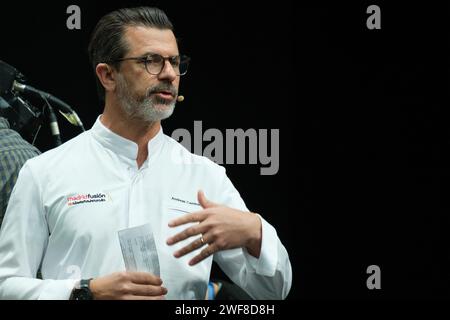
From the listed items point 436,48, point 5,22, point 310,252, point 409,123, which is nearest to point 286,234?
point 310,252

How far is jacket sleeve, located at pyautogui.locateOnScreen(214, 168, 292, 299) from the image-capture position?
7.39 ft

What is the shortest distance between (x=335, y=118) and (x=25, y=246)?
1.62 metres

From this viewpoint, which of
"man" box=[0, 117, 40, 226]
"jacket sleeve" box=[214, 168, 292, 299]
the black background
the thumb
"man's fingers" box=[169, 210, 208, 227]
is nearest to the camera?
"man's fingers" box=[169, 210, 208, 227]

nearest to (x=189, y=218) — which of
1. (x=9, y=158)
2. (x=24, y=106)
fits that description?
(x=9, y=158)

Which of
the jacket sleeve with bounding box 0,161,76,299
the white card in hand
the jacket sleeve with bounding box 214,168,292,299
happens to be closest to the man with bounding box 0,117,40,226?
the jacket sleeve with bounding box 0,161,76,299

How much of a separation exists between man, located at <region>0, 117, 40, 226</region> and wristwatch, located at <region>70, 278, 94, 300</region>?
0.51 metres

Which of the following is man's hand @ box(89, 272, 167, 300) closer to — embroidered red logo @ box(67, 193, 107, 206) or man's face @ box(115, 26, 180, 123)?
embroidered red logo @ box(67, 193, 107, 206)

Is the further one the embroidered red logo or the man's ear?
the man's ear

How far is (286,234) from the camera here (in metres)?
3.30

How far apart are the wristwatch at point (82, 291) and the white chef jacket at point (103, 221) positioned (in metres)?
0.02

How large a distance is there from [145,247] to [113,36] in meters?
0.81

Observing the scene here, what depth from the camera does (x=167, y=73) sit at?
2.42 metres

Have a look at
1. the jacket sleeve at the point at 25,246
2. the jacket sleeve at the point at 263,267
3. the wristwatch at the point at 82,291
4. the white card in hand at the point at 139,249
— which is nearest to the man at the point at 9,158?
the jacket sleeve at the point at 25,246

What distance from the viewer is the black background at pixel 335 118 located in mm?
3248
